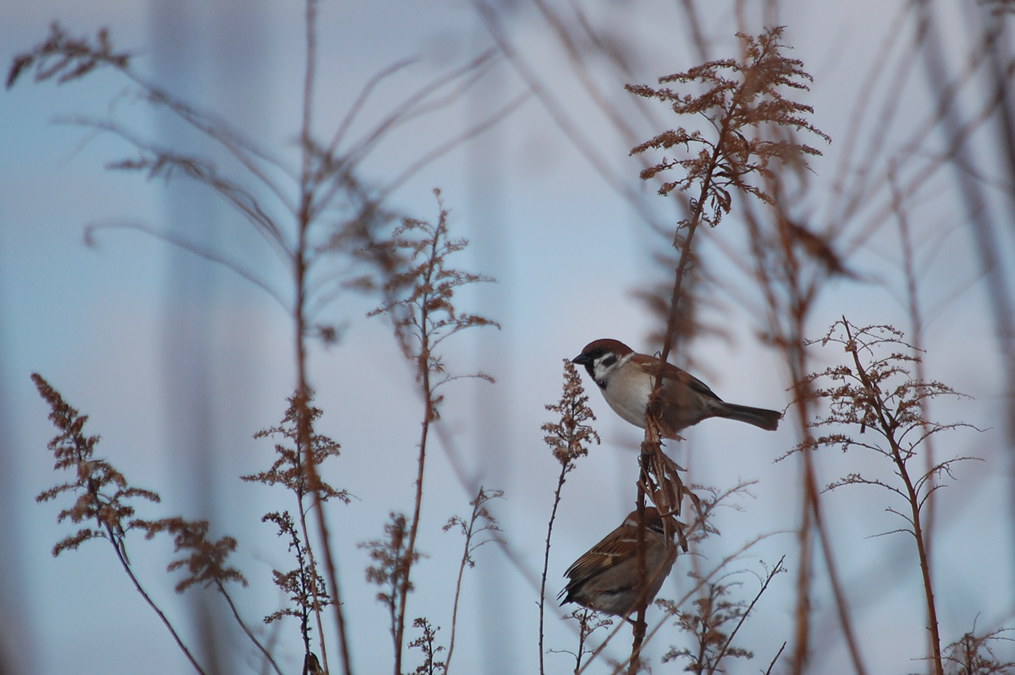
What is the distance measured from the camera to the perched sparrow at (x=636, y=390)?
4.58m

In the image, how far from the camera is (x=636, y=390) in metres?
4.77

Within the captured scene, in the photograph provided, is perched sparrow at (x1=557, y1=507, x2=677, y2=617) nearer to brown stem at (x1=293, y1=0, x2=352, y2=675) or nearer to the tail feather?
the tail feather

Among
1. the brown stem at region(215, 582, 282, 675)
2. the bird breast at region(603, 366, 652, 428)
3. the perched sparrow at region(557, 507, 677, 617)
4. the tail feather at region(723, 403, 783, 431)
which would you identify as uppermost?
the bird breast at region(603, 366, 652, 428)

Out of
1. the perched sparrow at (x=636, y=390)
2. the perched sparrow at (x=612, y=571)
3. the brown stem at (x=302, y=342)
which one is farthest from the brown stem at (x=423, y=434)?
the perched sparrow at (x=612, y=571)

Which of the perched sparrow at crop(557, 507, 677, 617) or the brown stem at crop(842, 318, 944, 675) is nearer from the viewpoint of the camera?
the brown stem at crop(842, 318, 944, 675)

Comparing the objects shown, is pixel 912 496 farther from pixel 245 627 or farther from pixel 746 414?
pixel 746 414

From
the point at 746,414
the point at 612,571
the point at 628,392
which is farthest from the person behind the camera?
the point at 612,571

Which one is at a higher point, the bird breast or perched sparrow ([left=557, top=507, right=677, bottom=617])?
the bird breast

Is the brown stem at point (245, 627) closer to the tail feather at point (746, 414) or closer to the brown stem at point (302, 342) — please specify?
the brown stem at point (302, 342)

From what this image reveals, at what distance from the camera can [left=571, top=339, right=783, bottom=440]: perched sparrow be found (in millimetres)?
4582

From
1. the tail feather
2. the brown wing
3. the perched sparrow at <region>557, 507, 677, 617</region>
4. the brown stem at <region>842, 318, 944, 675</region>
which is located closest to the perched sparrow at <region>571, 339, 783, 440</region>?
the tail feather

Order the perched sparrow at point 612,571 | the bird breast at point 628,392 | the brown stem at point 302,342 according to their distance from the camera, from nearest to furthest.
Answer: the brown stem at point 302,342
the bird breast at point 628,392
the perched sparrow at point 612,571

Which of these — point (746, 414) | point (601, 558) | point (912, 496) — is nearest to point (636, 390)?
point (746, 414)

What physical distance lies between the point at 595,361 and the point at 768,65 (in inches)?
131
